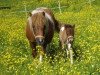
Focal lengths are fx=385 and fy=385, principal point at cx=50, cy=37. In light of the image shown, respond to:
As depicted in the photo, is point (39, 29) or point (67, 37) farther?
point (67, 37)

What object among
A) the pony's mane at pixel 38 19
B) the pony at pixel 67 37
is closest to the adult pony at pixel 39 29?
the pony's mane at pixel 38 19

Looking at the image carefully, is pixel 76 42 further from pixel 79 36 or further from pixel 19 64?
pixel 19 64

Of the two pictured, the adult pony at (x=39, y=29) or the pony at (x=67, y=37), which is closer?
the adult pony at (x=39, y=29)

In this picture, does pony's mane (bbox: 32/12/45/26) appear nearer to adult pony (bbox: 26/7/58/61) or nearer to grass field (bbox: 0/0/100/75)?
adult pony (bbox: 26/7/58/61)

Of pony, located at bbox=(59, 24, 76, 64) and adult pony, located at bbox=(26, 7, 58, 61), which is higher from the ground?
adult pony, located at bbox=(26, 7, 58, 61)

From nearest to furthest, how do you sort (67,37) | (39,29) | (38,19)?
(39,29) < (38,19) < (67,37)

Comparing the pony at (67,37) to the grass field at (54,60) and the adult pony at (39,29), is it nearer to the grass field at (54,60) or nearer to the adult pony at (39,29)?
the grass field at (54,60)

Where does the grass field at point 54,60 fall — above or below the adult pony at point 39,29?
below

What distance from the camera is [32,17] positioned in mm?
12398

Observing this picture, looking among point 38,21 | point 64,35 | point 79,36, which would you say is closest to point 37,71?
point 38,21

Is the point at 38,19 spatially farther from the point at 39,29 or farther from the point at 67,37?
the point at 67,37

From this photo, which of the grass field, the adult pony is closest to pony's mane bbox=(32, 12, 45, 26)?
the adult pony

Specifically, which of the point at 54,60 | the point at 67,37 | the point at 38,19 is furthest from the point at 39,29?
the point at 67,37

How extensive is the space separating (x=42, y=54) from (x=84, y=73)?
2552 millimetres
